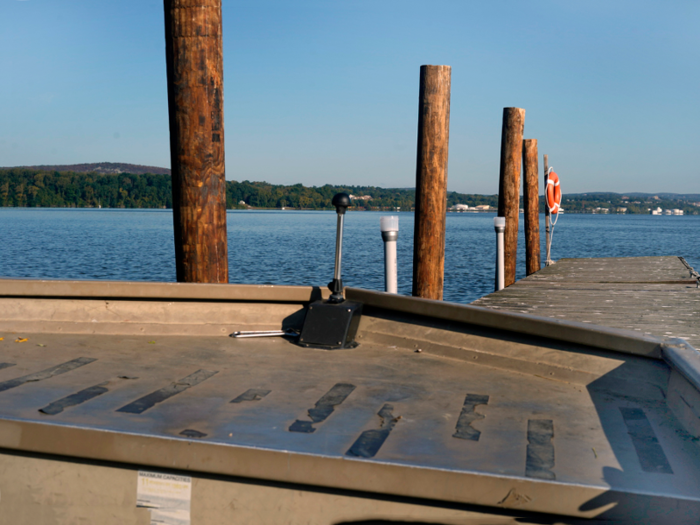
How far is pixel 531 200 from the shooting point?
1521cm

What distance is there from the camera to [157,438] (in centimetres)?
195

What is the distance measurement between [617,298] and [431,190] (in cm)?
314

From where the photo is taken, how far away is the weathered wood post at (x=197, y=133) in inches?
160

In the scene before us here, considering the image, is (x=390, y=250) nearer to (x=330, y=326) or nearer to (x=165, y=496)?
(x=330, y=326)

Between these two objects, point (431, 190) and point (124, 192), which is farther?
point (124, 192)

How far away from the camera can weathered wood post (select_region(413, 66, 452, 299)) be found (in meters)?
7.03

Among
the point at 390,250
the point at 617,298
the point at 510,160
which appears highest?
the point at 510,160

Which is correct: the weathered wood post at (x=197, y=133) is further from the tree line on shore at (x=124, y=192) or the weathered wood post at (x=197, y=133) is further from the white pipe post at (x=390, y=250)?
the tree line on shore at (x=124, y=192)

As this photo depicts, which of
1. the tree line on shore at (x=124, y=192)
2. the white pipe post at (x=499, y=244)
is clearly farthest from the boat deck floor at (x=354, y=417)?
the tree line on shore at (x=124, y=192)

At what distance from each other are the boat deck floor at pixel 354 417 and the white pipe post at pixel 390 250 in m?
2.16

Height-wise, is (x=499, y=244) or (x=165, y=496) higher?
(x=499, y=244)

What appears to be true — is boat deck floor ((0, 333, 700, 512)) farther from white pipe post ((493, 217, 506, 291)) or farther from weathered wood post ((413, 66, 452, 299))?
white pipe post ((493, 217, 506, 291))

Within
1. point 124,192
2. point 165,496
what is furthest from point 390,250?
point 124,192

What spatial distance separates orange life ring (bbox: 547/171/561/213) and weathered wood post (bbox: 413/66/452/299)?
834 cm
